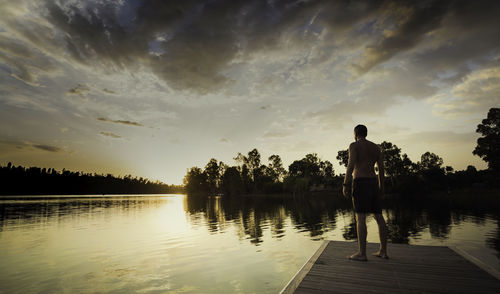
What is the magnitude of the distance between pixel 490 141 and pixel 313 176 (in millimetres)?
74491

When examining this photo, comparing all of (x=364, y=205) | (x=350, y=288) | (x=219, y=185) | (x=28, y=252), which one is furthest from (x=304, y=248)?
(x=219, y=185)

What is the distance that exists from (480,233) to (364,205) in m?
14.7

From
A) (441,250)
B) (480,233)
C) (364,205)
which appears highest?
(364,205)

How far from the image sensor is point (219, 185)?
13112 cm

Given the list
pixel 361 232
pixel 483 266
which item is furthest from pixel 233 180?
pixel 483 266

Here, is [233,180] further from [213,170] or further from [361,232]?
[361,232]

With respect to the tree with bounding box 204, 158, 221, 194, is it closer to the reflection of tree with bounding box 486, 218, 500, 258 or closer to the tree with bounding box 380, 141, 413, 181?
the tree with bounding box 380, 141, 413, 181

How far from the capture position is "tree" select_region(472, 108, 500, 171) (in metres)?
43.1

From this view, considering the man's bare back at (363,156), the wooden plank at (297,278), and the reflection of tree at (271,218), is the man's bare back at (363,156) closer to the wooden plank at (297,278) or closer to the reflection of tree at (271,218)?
the wooden plank at (297,278)

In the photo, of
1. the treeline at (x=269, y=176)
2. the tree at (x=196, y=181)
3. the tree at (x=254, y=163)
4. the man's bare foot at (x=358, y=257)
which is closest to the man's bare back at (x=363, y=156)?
the man's bare foot at (x=358, y=257)

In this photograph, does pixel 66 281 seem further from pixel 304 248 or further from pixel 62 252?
pixel 304 248

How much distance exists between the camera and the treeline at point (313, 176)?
252 ft

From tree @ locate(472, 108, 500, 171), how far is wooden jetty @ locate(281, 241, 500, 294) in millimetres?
52995

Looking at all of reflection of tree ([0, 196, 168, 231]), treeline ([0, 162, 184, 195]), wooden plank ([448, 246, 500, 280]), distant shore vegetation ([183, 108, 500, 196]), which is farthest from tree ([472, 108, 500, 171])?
treeline ([0, 162, 184, 195])
